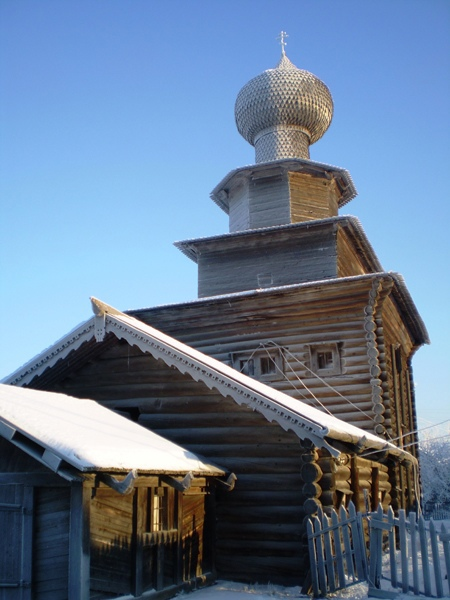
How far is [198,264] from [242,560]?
12193mm

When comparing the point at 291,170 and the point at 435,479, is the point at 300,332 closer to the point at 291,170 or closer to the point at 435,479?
the point at 291,170

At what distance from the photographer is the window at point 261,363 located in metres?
18.2

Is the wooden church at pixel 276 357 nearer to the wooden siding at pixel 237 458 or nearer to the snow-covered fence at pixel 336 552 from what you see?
the wooden siding at pixel 237 458

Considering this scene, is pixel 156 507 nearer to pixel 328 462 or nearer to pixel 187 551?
pixel 187 551

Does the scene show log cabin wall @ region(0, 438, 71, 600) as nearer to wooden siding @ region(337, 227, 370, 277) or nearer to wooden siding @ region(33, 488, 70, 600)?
wooden siding @ region(33, 488, 70, 600)

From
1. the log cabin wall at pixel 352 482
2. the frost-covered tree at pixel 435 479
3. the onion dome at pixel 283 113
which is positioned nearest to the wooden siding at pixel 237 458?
the log cabin wall at pixel 352 482

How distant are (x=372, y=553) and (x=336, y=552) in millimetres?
618

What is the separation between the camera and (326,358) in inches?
707

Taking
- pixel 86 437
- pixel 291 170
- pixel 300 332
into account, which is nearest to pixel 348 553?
pixel 86 437

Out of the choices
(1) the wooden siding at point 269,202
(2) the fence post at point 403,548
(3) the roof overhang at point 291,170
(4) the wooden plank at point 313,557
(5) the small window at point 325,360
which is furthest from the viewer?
(3) the roof overhang at point 291,170

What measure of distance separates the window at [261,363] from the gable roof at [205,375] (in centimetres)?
461

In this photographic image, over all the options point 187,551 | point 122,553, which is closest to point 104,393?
point 187,551

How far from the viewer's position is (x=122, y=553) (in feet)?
31.2

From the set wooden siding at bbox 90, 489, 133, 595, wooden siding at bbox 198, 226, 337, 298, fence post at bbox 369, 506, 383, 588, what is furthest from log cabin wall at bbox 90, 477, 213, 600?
wooden siding at bbox 198, 226, 337, 298
